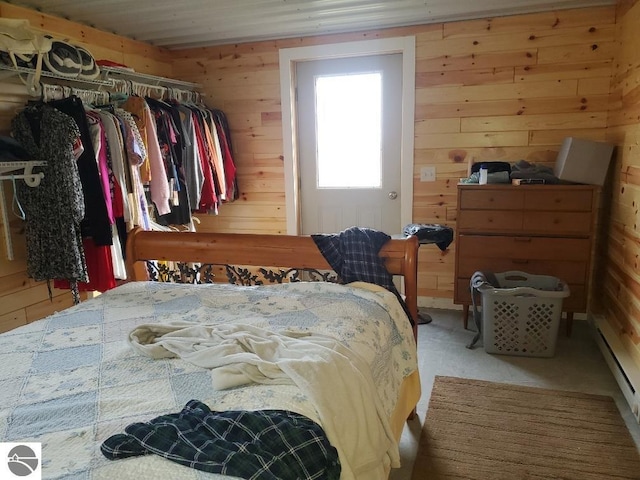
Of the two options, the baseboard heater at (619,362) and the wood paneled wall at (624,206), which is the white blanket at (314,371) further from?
the wood paneled wall at (624,206)

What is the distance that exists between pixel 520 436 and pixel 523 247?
4.35ft

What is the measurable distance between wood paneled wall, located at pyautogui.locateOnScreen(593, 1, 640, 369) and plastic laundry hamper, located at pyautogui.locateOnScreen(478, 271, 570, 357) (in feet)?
1.10

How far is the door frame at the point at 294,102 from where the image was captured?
3.51 meters

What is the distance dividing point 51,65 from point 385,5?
1.98m

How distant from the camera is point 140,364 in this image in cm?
139

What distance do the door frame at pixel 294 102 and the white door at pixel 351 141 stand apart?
5 centimetres

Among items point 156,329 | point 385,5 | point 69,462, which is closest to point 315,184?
point 385,5

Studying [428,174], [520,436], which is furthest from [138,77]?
[520,436]

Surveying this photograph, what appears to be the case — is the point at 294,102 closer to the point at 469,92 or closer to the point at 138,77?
the point at 138,77

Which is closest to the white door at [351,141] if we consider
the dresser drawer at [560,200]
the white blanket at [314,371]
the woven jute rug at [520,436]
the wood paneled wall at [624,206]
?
the dresser drawer at [560,200]

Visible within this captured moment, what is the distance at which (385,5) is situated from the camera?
3000 mm

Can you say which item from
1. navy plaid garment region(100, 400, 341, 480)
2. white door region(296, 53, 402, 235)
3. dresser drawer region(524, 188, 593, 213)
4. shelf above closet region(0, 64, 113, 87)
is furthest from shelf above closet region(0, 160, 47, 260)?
dresser drawer region(524, 188, 593, 213)

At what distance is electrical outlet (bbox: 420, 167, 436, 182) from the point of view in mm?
3602

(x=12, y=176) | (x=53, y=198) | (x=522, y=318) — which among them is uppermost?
(x=12, y=176)
